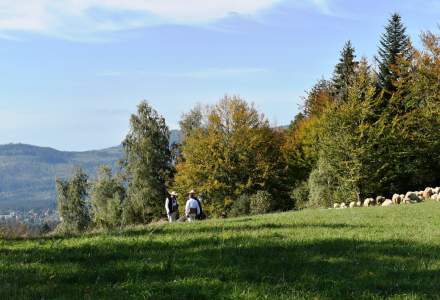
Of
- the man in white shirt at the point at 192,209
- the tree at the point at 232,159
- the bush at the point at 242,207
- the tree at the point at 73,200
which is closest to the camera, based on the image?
the man in white shirt at the point at 192,209

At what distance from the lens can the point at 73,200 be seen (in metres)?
94.0

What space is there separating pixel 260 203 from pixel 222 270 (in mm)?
48118

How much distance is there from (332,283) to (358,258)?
8.98 ft

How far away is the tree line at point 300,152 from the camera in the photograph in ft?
187

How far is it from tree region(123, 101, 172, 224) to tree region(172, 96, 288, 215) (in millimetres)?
8254

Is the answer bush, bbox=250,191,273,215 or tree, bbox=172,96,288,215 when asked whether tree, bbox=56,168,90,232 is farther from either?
bush, bbox=250,191,273,215

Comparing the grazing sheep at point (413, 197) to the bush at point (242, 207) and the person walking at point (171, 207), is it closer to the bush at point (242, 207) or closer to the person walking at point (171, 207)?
the person walking at point (171, 207)

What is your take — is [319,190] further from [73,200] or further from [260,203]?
[73,200]

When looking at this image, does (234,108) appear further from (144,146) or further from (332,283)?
(332,283)

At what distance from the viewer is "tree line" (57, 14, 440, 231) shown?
5700 cm

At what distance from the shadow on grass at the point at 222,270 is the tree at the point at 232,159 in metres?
54.6

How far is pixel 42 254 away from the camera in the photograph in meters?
12.2

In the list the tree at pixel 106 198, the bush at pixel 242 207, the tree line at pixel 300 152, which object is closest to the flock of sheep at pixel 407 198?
the tree line at pixel 300 152

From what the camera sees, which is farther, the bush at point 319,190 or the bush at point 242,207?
the bush at point 242,207
